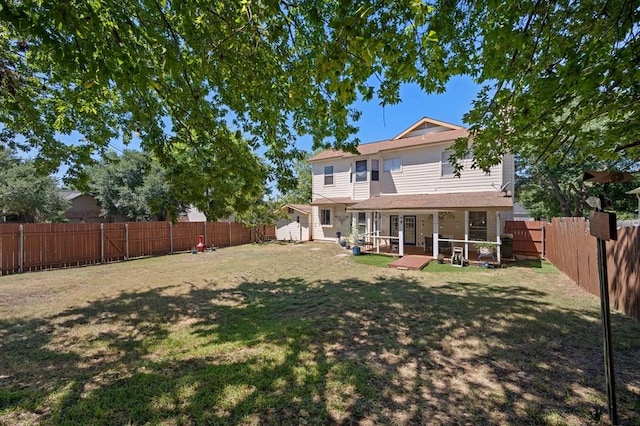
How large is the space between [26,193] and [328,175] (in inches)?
832

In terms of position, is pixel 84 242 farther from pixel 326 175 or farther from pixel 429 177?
pixel 429 177

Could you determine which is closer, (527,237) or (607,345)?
(607,345)

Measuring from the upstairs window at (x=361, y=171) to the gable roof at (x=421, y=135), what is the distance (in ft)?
2.14

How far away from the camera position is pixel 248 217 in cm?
2195

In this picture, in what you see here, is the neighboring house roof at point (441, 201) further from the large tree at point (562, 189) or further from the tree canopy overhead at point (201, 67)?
the large tree at point (562, 189)

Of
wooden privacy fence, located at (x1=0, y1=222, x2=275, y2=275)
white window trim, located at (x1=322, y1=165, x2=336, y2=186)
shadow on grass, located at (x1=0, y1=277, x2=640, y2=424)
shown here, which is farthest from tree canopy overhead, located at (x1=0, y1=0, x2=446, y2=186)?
white window trim, located at (x1=322, y1=165, x2=336, y2=186)

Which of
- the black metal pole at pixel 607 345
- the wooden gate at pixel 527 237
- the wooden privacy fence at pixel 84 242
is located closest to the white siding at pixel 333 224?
the wooden privacy fence at pixel 84 242

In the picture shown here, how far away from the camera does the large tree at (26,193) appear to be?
64.8 feet

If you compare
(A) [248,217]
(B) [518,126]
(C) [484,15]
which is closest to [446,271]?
(B) [518,126]

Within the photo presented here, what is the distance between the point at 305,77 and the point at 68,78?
156 inches

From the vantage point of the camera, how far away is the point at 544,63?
13.7 ft

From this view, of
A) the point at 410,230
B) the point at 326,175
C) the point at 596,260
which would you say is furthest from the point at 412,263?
the point at 326,175

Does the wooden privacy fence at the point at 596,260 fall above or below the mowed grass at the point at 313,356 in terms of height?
above

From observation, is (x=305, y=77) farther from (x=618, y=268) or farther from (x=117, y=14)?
(x=618, y=268)
